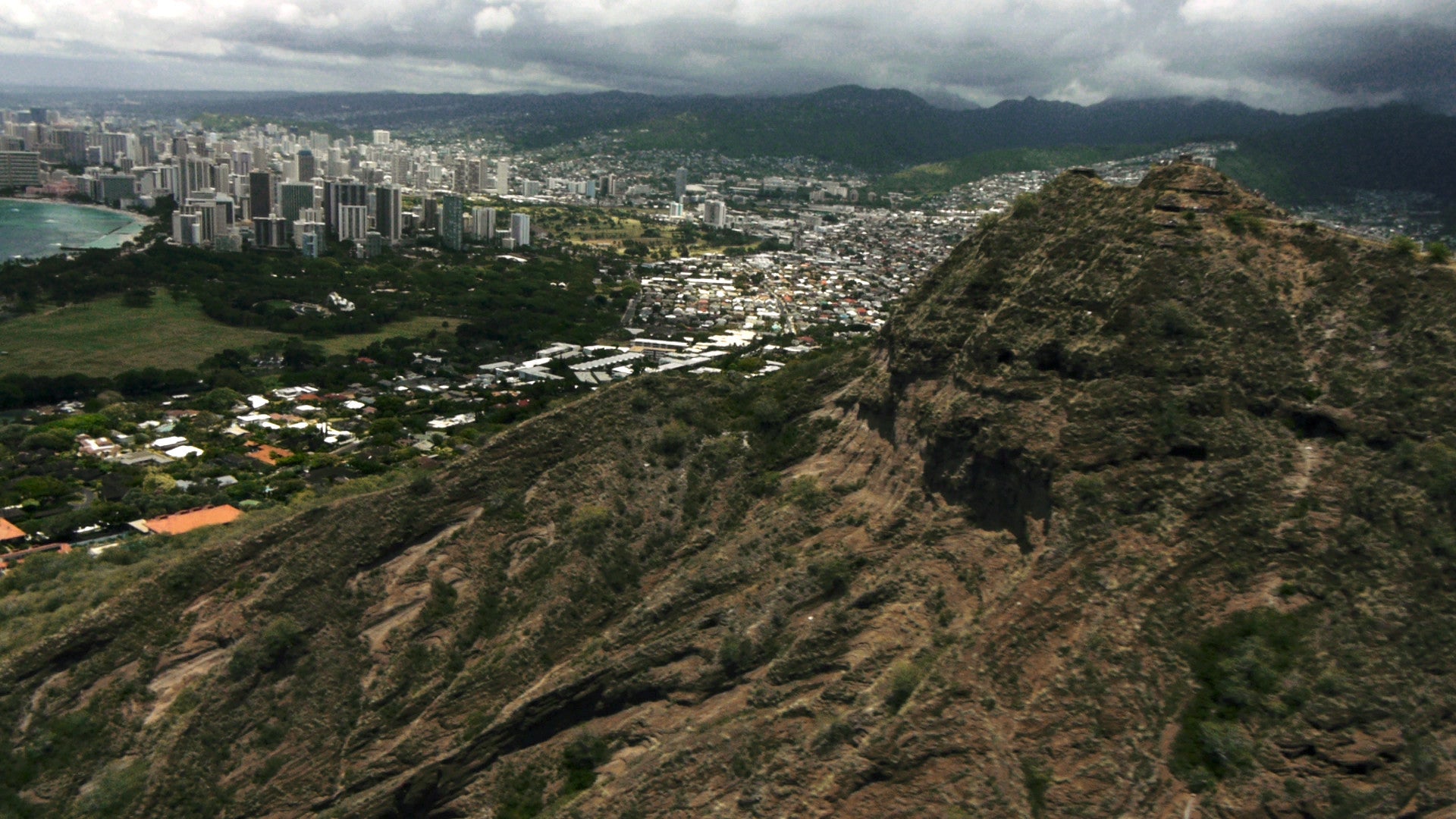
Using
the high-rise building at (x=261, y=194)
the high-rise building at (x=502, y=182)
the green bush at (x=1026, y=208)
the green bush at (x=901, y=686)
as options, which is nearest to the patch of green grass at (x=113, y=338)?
the high-rise building at (x=261, y=194)

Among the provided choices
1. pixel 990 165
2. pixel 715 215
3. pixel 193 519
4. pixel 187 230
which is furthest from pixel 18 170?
pixel 990 165

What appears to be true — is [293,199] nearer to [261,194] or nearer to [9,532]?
[261,194]

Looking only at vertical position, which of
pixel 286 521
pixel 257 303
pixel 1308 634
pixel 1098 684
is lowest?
pixel 257 303

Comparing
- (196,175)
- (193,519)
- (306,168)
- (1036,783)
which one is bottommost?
(193,519)

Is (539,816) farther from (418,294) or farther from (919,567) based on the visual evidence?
(418,294)

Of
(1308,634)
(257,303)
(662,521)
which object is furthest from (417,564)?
(257,303)

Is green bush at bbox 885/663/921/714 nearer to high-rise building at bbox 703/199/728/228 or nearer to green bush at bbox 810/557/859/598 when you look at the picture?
green bush at bbox 810/557/859/598

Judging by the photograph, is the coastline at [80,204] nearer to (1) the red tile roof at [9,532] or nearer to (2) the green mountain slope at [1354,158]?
(1) the red tile roof at [9,532]

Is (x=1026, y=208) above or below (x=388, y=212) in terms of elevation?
above
